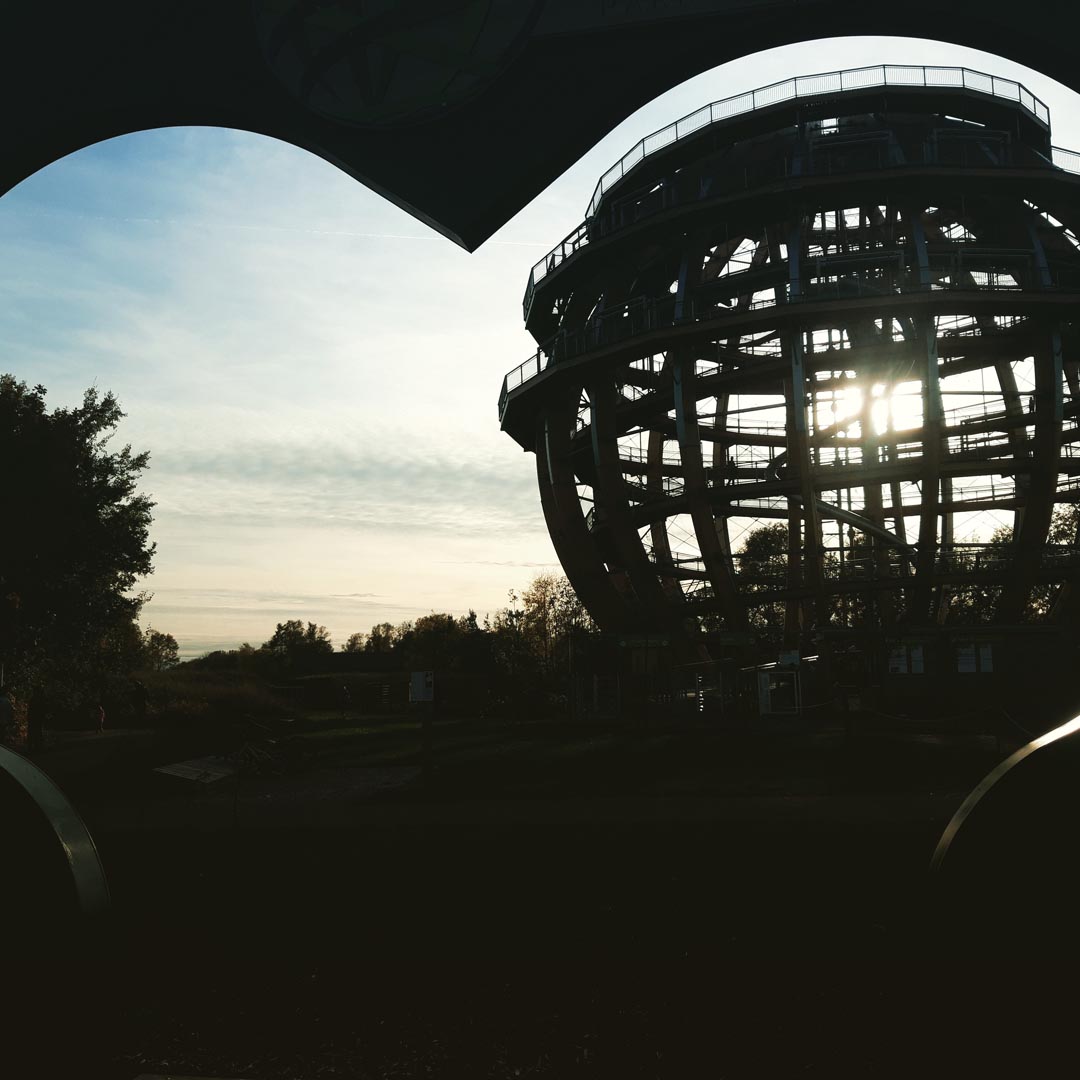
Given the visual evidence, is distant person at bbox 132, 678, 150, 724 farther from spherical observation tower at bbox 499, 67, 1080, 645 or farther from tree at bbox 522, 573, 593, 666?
tree at bbox 522, 573, 593, 666

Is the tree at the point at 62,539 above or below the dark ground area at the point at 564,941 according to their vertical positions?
above

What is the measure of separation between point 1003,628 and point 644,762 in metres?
20.4

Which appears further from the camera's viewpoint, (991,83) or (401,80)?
(991,83)

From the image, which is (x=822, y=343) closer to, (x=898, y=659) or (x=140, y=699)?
(x=898, y=659)

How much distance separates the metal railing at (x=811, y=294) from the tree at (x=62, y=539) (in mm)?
16905

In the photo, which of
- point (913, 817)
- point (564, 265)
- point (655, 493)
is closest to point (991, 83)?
point (564, 265)

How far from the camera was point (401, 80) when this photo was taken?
226 inches

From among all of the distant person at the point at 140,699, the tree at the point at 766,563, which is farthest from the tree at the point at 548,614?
the distant person at the point at 140,699

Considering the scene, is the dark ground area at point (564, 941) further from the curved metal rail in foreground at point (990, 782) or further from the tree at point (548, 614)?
the tree at point (548, 614)

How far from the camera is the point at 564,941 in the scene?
6098mm

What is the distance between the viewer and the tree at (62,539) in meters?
29.8

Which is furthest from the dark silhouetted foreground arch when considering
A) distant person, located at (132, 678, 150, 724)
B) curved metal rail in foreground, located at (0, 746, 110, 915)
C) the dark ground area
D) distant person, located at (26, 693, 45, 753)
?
distant person, located at (132, 678, 150, 724)

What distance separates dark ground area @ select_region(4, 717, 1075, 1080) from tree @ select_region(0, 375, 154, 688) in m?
20.3

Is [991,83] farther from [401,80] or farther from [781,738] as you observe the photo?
[401,80]
